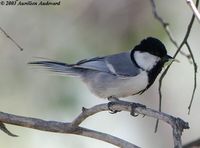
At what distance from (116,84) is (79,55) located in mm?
1864

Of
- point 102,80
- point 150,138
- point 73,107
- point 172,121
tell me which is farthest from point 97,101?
point 172,121

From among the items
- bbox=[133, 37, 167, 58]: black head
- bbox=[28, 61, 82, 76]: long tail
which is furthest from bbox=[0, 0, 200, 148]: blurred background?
bbox=[133, 37, 167, 58]: black head

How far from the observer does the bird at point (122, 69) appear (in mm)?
3213

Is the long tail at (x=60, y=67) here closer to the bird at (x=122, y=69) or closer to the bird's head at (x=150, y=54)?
the bird at (x=122, y=69)

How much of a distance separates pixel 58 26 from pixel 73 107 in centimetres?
72

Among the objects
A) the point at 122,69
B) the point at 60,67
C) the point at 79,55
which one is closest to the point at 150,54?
the point at 122,69

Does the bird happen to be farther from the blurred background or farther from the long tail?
the blurred background

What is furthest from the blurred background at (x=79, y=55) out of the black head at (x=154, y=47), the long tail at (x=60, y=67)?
the black head at (x=154, y=47)

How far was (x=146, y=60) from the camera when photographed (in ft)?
10.9

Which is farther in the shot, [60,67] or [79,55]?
[79,55]

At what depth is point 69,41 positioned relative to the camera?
5.17 metres

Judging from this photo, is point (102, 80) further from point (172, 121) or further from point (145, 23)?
point (145, 23)

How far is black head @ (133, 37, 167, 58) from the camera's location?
10.6 ft

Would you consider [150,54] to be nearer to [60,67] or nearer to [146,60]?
[146,60]
